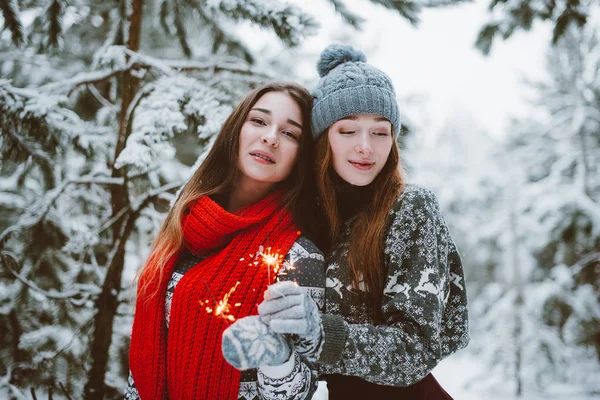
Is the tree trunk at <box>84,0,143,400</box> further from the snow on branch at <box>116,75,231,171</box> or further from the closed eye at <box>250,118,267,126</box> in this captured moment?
the closed eye at <box>250,118,267,126</box>

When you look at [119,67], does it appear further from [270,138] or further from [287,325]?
[287,325]

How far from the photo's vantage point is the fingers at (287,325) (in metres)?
1.06

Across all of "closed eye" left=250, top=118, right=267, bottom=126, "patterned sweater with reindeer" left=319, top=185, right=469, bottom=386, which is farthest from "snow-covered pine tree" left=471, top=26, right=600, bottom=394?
"closed eye" left=250, top=118, right=267, bottom=126

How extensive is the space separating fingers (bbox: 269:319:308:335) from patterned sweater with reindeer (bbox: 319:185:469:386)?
7.5 inches

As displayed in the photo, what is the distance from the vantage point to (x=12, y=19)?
2.10 metres

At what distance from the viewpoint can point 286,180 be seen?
206 centimetres

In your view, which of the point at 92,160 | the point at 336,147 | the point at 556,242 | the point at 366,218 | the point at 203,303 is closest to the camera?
the point at 203,303

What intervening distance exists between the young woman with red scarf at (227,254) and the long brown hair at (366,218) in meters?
0.13

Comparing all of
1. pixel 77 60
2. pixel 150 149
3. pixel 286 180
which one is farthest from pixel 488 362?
pixel 77 60

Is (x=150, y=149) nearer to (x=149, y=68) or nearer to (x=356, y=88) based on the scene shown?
(x=149, y=68)

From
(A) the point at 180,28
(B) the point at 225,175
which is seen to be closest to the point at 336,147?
(B) the point at 225,175

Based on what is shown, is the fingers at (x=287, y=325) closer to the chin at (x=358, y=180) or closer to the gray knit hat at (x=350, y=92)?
the chin at (x=358, y=180)

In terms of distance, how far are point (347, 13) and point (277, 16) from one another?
535 millimetres

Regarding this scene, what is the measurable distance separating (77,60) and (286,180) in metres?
3.59
